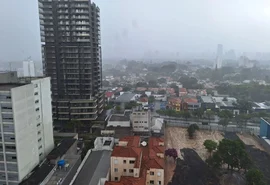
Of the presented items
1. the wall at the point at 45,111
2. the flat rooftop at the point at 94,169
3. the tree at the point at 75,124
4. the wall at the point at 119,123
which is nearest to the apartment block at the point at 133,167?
the flat rooftop at the point at 94,169

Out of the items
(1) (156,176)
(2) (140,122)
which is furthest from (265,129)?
(1) (156,176)

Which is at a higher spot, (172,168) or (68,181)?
(68,181)

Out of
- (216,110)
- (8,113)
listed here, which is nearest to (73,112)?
(8,113)

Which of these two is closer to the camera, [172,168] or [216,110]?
[172,168]

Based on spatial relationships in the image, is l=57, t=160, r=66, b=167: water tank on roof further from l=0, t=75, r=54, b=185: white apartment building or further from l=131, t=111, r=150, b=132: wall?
l=131, t=111, r=150, b=132: wall

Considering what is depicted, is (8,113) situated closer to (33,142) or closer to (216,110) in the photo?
(33,142)
